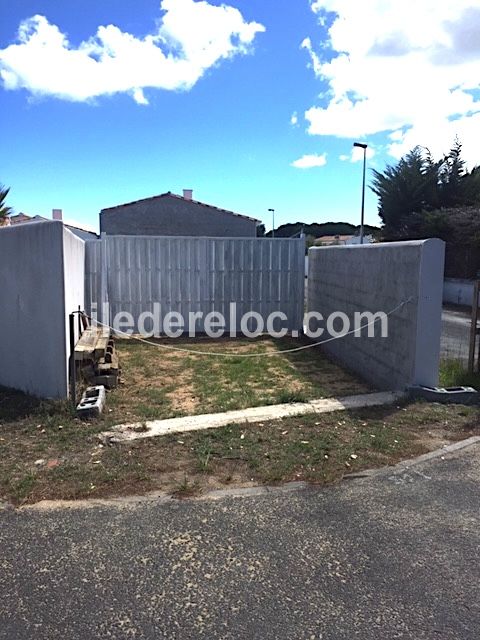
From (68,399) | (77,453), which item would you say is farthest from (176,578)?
(68,399)

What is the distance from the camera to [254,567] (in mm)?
2844

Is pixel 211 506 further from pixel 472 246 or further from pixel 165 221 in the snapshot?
pixel 165 221

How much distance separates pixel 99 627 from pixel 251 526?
3.91 feet

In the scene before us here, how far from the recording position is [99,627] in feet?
7.77

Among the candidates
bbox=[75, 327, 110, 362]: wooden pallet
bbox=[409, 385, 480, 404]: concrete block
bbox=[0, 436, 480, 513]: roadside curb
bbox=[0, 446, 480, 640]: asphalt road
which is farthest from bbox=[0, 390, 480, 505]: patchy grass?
bbox=[75, 327, 110, 362]: wooden pallet

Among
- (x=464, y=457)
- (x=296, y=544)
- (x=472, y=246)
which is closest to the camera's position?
(x=296, y=544)

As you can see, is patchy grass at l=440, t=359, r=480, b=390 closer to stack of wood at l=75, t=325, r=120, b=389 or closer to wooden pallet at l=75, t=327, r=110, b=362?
stack of wood at l=75, t=325, r=120, b=389

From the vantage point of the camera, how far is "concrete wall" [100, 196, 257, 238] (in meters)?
26.1

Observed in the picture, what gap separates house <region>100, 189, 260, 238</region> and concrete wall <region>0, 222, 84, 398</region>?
20.1m

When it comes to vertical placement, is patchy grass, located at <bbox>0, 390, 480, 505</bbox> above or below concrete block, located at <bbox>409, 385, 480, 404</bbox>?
below

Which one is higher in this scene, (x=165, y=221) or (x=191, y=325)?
(x=165, y=221)

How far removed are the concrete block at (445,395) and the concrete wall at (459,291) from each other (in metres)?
14.8

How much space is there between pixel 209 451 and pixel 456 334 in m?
9.73

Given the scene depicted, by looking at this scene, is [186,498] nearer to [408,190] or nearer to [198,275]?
[198,275]
